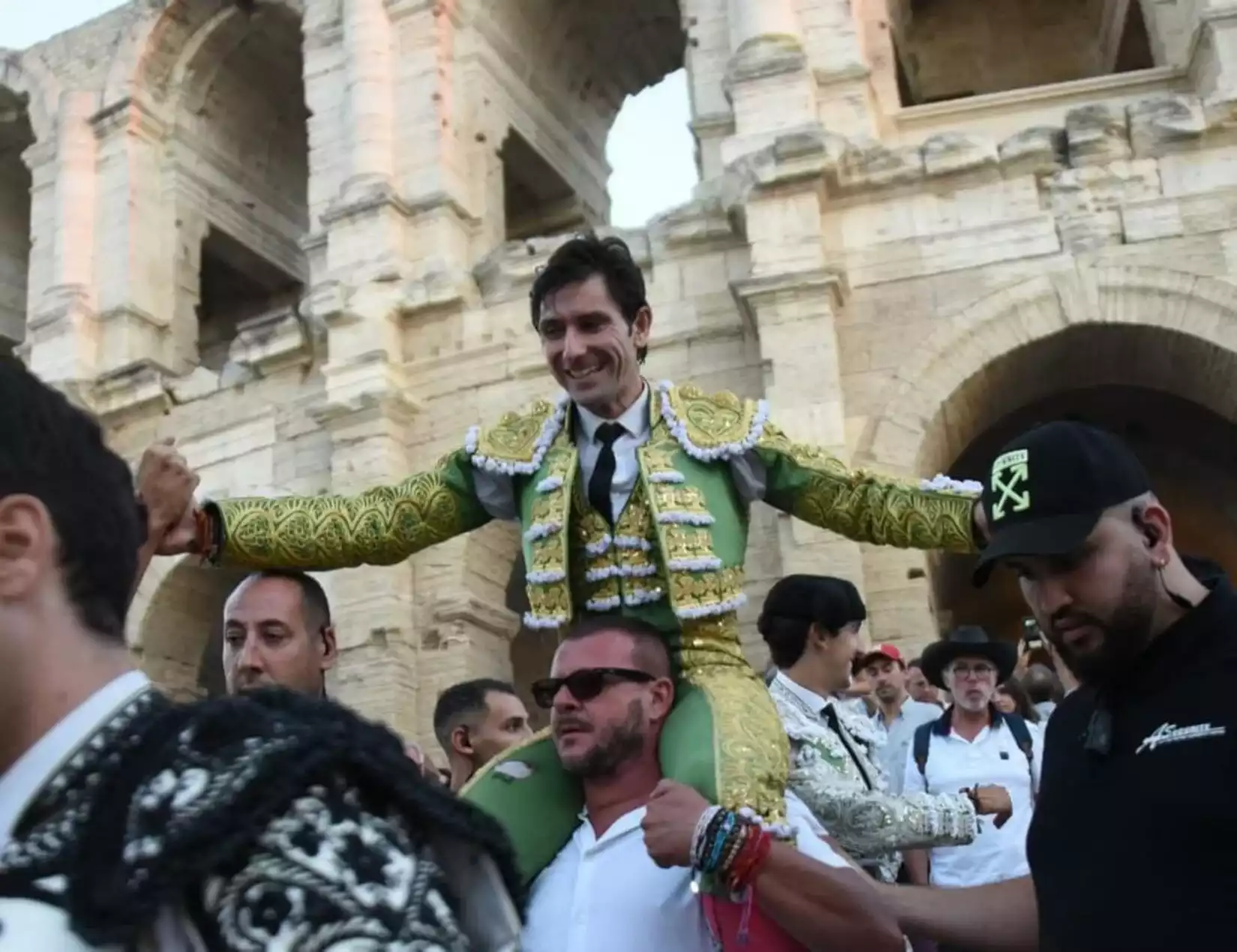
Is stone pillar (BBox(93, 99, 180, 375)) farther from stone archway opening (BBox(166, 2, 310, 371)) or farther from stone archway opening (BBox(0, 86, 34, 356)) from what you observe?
stone archway opening (BBox(0, 86, 34, 356))

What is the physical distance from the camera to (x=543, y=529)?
3.23 metres

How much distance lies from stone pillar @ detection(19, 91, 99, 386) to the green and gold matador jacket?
39.7 feet

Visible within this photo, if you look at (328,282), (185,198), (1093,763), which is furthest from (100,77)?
(1093,763)

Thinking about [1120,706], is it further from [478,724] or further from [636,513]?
[478,724]

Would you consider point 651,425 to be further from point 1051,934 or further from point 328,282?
point 328,282

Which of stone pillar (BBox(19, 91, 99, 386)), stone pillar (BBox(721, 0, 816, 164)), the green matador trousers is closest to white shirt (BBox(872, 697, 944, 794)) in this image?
the green matador trousers

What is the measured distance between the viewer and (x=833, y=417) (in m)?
9.73

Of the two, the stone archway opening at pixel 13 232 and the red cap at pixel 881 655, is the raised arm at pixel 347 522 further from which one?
the stone archway opening at pixel 13 232

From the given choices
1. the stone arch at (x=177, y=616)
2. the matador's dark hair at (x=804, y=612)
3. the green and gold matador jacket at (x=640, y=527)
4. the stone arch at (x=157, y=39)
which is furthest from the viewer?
the stone arch at (x=157, y=39)

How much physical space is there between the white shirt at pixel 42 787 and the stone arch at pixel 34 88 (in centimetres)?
1706

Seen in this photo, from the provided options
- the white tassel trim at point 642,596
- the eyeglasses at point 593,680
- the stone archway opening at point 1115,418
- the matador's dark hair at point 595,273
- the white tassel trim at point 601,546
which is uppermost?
the stone archway opening at point 1115,418

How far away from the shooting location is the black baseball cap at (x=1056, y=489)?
2184 mm

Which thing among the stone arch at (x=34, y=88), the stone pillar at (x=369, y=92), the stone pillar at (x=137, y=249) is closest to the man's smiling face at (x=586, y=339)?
the stone pillar at (x=369, y=92)

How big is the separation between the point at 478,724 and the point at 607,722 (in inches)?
89.5
